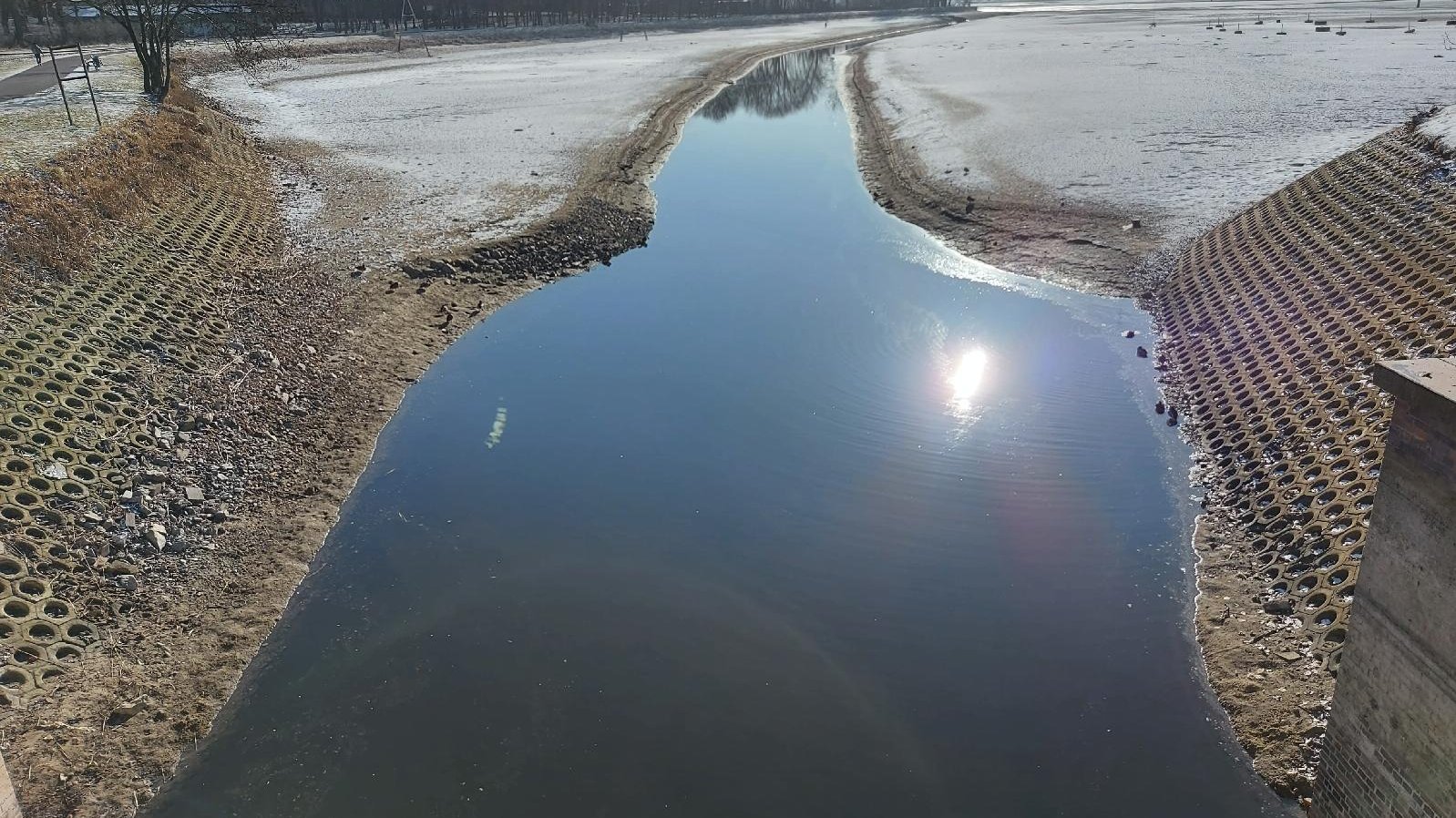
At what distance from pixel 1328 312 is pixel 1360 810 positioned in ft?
37.3

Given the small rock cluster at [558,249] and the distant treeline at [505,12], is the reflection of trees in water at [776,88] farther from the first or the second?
the distant treeline at [505,12]

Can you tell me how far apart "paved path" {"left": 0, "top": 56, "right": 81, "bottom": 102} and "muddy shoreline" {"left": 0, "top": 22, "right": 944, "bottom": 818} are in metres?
9.34

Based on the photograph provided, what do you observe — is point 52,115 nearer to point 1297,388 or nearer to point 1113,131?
point 1297,388

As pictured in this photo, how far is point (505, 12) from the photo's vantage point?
94812 mm

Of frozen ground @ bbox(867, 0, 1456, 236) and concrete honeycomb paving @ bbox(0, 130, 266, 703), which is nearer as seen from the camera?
concrete honeycomb paving @ bbox(0, 130, 266, 703)

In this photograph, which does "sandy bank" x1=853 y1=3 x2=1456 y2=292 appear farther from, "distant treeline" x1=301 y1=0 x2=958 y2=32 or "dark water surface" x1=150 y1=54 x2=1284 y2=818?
"distant treeline" x1=301 y1=0 x2=958 y2=32

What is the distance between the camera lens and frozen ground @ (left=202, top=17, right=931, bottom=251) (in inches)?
1144

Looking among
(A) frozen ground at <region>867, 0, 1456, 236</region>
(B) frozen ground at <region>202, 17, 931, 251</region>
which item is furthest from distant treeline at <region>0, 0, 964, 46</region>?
(A) frozen ground at <region>867, 0, 1456, 236</region>

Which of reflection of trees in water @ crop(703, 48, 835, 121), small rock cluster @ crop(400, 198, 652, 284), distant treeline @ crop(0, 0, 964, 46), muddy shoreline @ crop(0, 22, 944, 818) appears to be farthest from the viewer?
reflection of trees in water @ crop(703, 48, 835, 121)

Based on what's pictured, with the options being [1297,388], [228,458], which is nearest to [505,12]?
[228,458]

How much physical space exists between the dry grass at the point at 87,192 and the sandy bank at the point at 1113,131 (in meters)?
20.1

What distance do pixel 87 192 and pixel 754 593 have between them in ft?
57.0

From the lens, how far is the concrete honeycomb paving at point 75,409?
37.8 ft

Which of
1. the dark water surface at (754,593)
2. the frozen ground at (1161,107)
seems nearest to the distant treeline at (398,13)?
the frozen ground at (1161,107)
